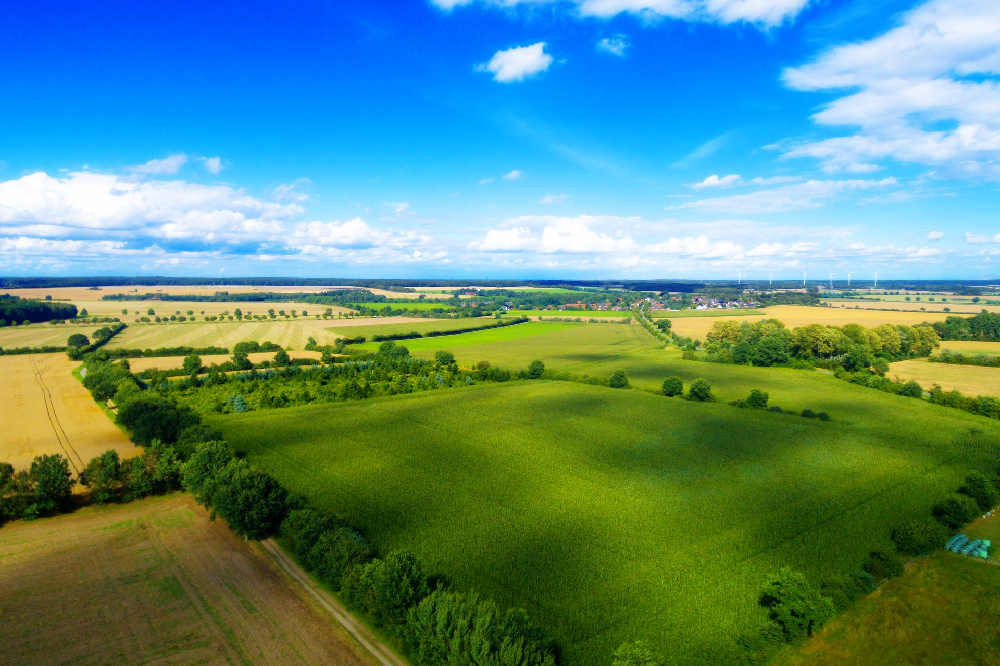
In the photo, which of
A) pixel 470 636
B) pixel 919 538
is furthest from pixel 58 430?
pixel 919 538

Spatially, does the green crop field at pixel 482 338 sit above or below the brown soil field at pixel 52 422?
above

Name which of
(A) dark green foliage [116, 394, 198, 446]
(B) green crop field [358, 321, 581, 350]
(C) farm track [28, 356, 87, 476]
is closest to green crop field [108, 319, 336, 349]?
(B) green crop field [358, 321, 581, 350]

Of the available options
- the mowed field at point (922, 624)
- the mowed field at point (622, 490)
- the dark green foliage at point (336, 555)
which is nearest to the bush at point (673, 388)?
the mowed field at point (622, 490)

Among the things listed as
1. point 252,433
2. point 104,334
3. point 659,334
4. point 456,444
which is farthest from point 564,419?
point 104,334

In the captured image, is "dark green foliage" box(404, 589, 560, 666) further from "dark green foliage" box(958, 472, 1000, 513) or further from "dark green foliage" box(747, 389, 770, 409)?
"dark green foliage" box(747, 389, 770, 409)

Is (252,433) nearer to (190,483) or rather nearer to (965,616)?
(190,483)

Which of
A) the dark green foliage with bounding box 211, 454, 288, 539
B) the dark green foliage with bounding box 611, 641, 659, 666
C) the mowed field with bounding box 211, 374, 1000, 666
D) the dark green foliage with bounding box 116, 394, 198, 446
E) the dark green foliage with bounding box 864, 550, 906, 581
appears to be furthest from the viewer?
the dark green foliage with bounding box 116, 394, 198, 446

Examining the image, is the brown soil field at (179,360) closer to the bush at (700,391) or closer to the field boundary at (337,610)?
the field boundary at (337,610)
